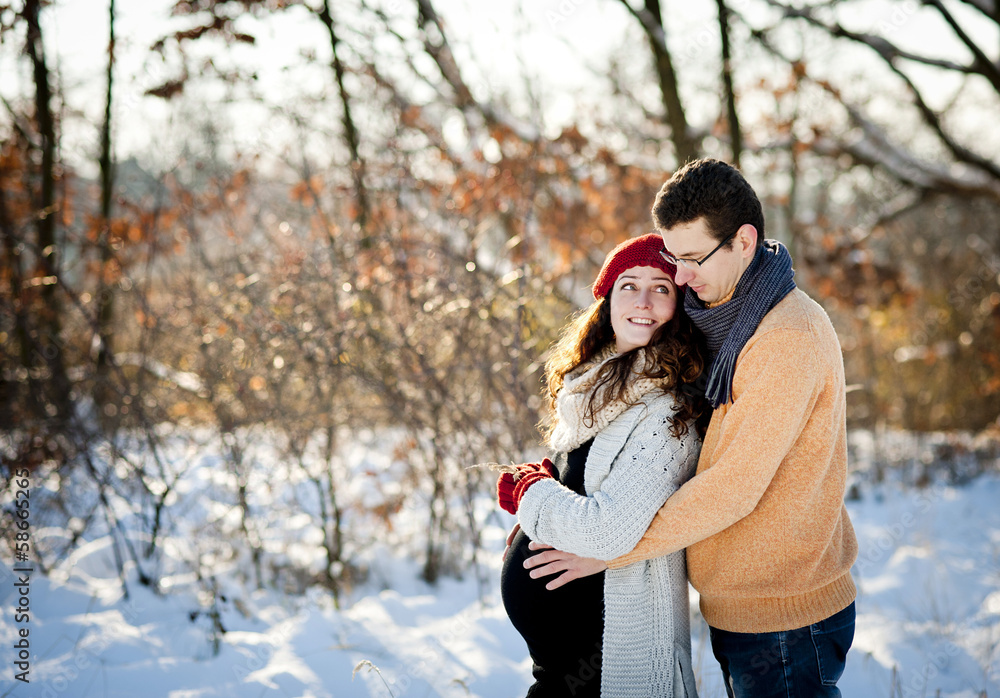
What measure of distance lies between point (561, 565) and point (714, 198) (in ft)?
3.77

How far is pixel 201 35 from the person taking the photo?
484 cm

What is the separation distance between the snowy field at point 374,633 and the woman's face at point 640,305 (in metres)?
1.51

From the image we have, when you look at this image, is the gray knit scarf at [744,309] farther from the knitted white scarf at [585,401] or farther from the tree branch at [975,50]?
the tree branch at [975,50]

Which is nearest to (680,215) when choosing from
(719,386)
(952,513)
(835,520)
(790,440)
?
(719,386)

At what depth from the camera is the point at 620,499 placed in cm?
→ 179

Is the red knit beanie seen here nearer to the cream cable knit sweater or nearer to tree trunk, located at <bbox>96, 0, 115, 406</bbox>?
the cream cable knit sweater

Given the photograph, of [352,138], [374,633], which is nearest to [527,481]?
[374,633]

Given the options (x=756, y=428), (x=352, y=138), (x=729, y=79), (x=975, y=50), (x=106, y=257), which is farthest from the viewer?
(x=975, y=50)

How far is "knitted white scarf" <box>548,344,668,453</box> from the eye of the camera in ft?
6.33

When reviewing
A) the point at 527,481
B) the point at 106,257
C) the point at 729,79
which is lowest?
the point at 527,481

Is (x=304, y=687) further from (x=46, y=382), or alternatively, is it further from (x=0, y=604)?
(x=46, y=382)

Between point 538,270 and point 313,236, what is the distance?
204 centimetres

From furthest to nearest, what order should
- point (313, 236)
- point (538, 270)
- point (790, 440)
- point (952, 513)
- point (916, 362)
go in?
point (916, 362), point (952, 513), point (313, 236), point (538, 270), point (790, 440)

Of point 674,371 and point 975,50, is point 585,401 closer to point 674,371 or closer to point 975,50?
point 674,371
